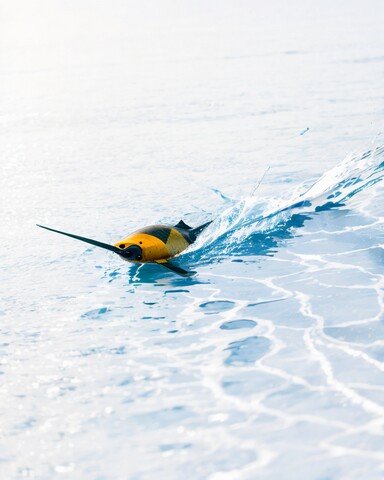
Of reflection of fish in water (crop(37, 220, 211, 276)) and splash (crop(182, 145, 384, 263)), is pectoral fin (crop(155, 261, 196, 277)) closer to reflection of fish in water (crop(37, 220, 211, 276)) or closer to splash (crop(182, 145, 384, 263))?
reflection of fish in water (crop(37, 220, 211, 276))

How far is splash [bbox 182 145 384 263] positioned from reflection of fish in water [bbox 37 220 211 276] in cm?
32

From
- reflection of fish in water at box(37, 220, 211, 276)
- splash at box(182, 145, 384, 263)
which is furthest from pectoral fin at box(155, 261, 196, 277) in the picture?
splash at box(182, 145, 384, 263)

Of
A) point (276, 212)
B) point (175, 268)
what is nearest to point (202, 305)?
point (175, 268)

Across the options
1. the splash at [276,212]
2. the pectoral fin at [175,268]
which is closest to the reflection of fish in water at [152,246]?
the pectoral fin at [175,268]

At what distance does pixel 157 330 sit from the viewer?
723 cm

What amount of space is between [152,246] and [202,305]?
3.22 ft

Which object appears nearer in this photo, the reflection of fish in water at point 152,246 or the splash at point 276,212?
the reflection of fish in water at point 152,246

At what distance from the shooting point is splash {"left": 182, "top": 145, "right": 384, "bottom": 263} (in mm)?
9352

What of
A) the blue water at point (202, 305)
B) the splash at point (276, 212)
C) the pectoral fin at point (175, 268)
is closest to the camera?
the blue water at point (202, 305)

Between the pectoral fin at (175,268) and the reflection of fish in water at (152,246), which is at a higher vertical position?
the reflection of fish in water at (152,246)

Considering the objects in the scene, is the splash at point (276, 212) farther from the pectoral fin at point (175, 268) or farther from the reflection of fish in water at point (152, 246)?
the pectoral fin at point (175, 268)

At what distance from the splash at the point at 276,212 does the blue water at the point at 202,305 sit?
4 cm

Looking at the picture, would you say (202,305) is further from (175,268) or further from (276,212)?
(276,212)

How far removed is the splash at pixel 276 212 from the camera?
9.35 meters
